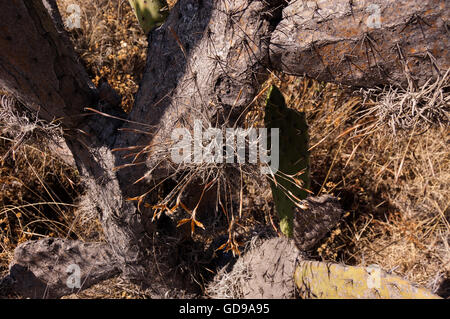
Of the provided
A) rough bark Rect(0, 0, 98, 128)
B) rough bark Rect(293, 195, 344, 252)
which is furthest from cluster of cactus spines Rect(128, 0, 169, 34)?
rough bark Rect(293, 195, 344, 252)

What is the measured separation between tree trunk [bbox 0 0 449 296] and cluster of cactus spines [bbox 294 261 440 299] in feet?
2.17

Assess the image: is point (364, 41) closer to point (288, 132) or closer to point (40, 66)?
point (288, 132)

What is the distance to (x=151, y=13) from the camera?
1383 millimetres

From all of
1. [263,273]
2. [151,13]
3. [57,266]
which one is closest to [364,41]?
[151,13]

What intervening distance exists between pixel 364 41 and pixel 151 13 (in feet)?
2.50

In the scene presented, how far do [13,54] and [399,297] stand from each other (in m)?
1.31

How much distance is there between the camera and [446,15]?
826 mm

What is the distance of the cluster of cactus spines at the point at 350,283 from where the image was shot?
1254 mm

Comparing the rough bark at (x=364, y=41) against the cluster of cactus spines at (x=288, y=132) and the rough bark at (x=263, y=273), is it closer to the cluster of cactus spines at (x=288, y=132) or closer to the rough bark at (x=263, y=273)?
the cluster of cactus spines at (x=288, y=132)

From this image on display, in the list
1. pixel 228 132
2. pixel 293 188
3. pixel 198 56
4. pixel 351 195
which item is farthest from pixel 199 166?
pixel 351 195

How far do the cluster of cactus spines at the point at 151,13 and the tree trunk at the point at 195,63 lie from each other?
12cm

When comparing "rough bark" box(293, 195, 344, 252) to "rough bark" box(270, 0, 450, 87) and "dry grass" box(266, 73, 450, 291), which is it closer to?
"dry grass" box(266, 73, 450, 291)

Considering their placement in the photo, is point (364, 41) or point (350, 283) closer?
point (364, 41)
